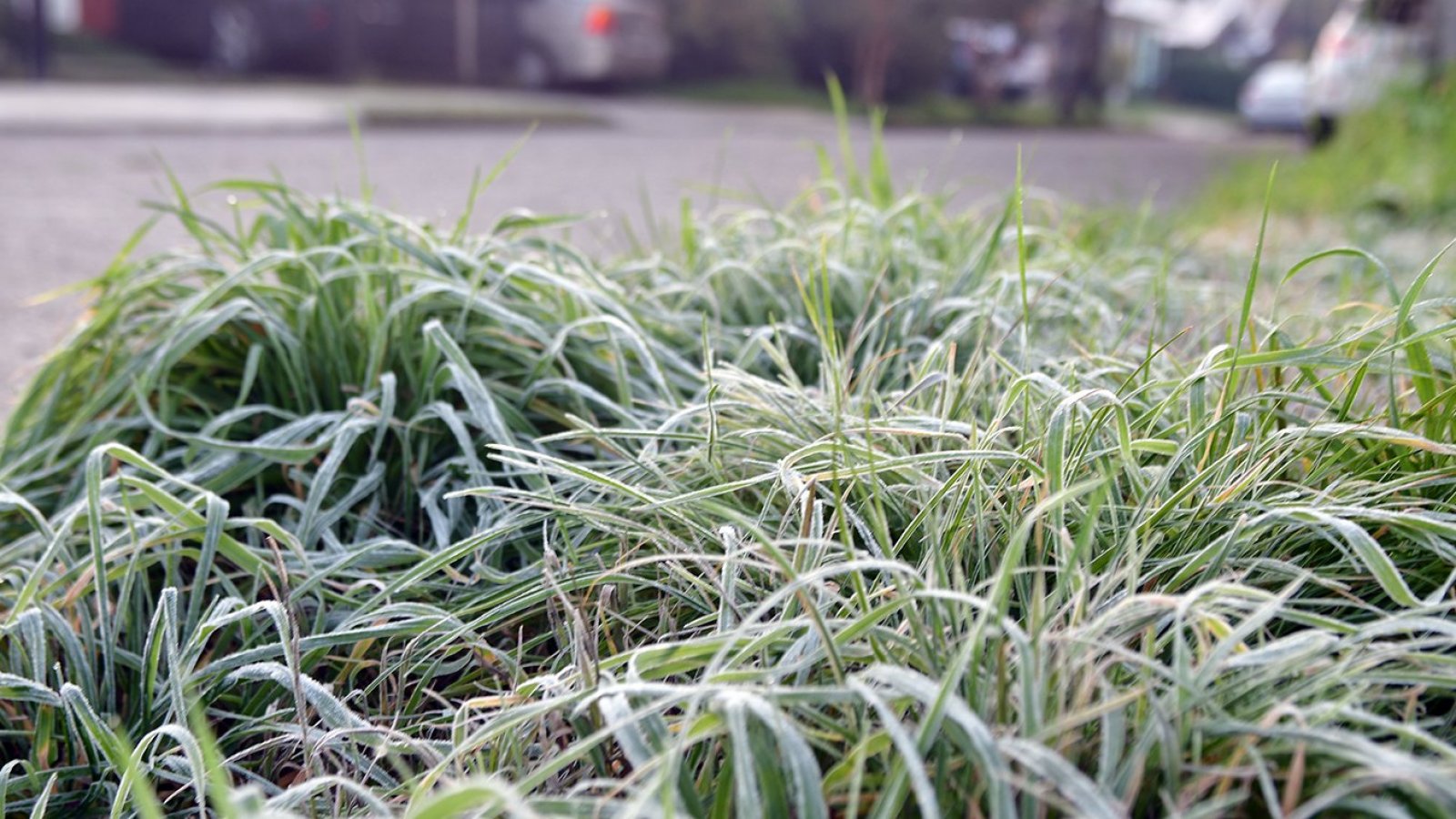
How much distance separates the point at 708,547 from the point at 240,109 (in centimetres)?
1000

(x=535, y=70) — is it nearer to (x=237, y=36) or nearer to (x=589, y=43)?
(x=589, y=43)

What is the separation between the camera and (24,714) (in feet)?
4.86

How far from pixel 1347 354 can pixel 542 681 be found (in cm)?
114

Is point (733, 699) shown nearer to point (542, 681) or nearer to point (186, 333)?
point (542, 681)

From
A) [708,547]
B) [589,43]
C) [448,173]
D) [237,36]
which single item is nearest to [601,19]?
[589,43]

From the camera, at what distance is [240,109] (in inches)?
404

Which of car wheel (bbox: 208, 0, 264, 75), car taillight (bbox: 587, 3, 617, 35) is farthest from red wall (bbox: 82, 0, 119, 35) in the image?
car taillight (bbox: 587, 3, 617, 35)

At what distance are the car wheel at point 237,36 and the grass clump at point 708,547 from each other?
1499 centimetres

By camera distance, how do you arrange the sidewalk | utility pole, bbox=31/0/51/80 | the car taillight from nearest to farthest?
1. the sidewalk
2. utility pole, bbox=31/0/51/80
3. the car taillight

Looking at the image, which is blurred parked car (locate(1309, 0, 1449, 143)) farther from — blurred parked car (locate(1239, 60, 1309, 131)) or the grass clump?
blurred parked car (locate(1239, 60, 1309, 131))

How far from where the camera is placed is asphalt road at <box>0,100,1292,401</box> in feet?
14.0

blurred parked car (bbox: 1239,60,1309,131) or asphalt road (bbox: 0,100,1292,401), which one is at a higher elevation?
blurred parked car (bbox: 1239,60,1309,131)

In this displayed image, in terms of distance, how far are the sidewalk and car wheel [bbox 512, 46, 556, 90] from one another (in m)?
1.64

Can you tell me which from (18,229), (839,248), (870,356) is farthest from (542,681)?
(18,229)
